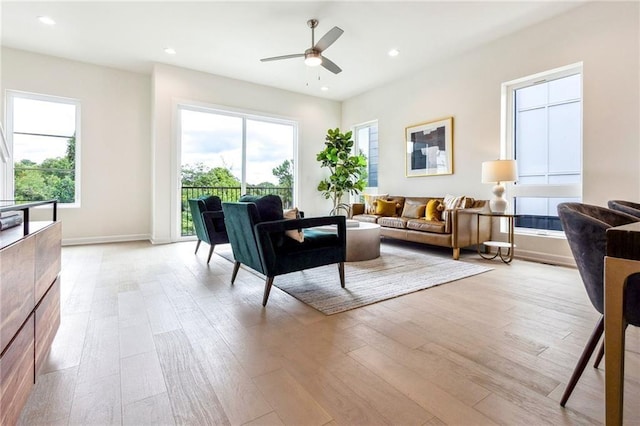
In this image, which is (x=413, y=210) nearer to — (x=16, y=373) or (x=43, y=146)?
(x=16, y=373)

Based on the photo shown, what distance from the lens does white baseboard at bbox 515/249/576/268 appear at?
11.7 feet

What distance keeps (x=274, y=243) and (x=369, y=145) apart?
4.81m

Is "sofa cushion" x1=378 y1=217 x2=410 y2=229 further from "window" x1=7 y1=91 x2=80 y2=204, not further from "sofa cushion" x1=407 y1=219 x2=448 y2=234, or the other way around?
"window" x1=7 y1=91 x2=80 y2=204

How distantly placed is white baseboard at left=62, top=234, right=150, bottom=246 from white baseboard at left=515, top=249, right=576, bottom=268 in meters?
5.95

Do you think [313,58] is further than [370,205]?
No

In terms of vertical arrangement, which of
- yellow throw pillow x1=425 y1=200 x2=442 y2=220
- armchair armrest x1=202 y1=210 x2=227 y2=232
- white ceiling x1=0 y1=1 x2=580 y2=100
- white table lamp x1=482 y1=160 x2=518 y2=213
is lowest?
armchair armrest x1=202 y1=210 x2=227 y2=232

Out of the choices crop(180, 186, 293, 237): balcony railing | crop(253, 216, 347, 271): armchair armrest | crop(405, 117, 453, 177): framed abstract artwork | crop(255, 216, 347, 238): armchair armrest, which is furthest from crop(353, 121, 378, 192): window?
crop(253, 216, 347, 271): armchair armrest

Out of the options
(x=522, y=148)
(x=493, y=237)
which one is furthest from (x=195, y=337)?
(x=522, y=148)

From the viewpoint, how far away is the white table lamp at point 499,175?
144 inches

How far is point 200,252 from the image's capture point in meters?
4.38

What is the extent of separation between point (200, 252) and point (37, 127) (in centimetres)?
329

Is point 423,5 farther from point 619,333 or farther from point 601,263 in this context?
point 619,333

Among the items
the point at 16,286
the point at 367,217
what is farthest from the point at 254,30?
the point at 16,286

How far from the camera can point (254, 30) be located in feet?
13.0
